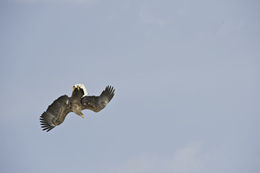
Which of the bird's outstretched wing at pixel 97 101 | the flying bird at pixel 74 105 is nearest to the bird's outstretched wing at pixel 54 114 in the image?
the flying bird at pixel 74 105

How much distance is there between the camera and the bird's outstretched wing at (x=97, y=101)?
19453mm

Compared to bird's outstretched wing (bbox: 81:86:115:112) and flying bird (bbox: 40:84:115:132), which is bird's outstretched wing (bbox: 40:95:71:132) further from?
bird's outstretched wing (bbox: 81:86:115:112)

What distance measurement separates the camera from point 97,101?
63.9 ft

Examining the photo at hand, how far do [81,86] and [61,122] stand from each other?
235cm

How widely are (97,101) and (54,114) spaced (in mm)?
2583

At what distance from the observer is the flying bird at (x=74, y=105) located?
19.5 metres

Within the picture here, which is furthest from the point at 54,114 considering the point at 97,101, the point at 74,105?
the point at 97,101

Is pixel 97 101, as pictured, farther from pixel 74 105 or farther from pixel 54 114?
pixel 54 114

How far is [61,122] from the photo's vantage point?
20281 millimetres

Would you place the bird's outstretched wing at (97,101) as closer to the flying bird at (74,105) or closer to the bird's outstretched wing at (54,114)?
the flying bird at (74,105)

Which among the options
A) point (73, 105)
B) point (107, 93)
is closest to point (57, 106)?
point (73, 105)

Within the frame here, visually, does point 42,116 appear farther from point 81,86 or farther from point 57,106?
point 81,86

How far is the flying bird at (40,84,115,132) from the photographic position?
1950cm

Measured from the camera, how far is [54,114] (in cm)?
2006
